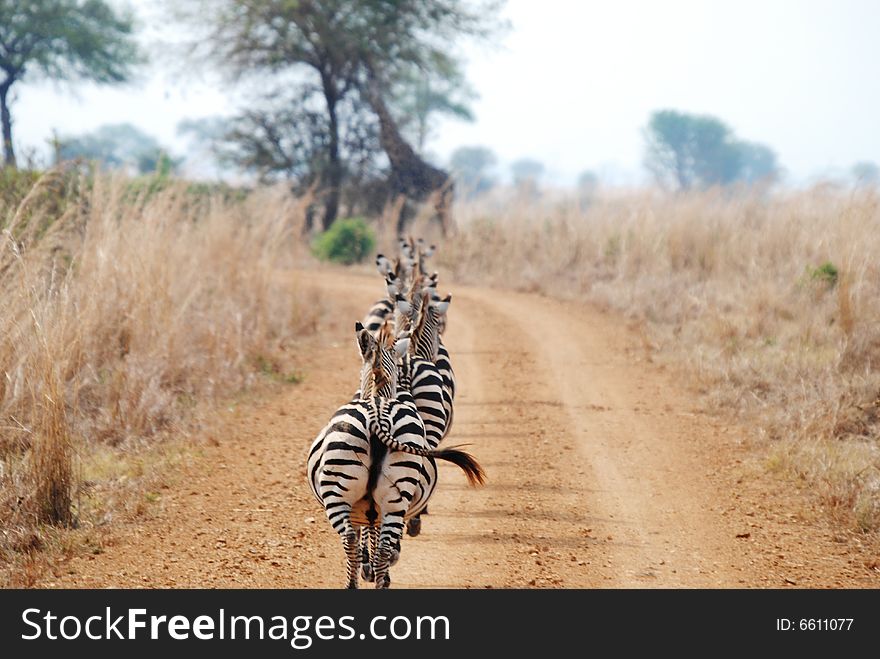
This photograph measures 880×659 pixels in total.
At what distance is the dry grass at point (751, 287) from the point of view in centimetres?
806

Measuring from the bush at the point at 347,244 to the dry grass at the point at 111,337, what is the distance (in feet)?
26.6

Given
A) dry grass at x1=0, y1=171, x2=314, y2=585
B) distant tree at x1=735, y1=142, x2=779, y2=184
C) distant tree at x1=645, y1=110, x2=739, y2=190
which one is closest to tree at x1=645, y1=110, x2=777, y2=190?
distant tree at x1=645, y1=110, x2=739, y2=190

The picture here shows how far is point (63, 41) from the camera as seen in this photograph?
3177 cm

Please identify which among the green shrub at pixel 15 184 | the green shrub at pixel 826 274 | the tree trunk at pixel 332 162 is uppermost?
the tree trunk at pixel 332 162

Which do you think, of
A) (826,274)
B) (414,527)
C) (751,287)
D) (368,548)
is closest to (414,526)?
(414,527)

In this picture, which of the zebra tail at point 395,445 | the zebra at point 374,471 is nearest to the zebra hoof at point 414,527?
the zebra at point 374,471

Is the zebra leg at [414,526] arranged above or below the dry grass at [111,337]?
below

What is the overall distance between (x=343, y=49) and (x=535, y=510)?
2258 cm

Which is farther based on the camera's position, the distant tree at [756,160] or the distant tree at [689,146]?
the distant tree at [756,160]

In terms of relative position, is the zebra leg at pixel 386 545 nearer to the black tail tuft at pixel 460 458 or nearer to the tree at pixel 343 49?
the black tail tuft at pixel 460 458

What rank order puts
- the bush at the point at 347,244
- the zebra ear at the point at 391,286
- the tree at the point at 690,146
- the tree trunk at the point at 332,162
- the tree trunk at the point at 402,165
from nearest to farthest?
1. the zebra ear at the point at 391,286
2. the bush at the point at 347,244
3. the tree trunk at the point at 402,165
4. the tree trunk at the point at 332,162
5. the tree at the point at 690,146

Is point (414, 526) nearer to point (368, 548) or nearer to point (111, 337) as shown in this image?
point (368, 548)

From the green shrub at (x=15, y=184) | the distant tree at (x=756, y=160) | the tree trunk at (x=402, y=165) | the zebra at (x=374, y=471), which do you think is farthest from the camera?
the distant tree at (x=756, y=160)

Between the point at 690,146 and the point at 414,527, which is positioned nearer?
the point at 414,527
